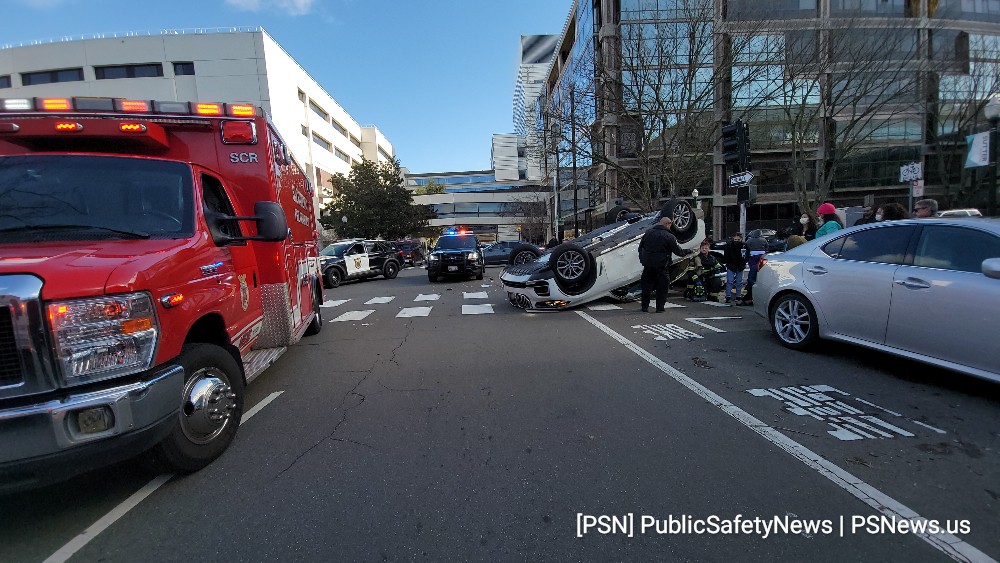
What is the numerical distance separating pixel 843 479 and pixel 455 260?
15.0m

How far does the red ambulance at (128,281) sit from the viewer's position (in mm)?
2150

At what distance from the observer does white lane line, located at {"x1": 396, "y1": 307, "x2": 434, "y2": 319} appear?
9.48 metres

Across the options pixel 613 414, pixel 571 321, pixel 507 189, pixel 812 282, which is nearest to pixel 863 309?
pixel 812 282

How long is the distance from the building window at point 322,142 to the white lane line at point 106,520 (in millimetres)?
48511

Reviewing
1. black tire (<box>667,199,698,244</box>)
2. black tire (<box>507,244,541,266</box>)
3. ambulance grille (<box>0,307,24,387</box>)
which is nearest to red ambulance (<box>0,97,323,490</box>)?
ambulance grille (<box>0,307,24,387</box>)

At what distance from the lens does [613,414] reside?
3.81 meters

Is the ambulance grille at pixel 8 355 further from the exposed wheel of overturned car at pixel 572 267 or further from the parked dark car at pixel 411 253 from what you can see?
the parked dark car at pixel 411 253

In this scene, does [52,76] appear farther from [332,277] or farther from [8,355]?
[8,355]

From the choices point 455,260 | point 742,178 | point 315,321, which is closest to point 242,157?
point 315,321

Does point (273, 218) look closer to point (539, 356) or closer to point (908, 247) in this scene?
point (539, 356)

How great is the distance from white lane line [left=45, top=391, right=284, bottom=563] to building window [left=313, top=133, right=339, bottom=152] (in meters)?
48.5

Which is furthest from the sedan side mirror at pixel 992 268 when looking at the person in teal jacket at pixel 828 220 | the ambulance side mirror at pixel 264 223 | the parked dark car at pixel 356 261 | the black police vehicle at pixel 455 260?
the parked dark car at pixel 356 261

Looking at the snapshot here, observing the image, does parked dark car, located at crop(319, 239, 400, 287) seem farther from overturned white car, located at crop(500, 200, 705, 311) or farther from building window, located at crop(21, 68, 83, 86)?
building window, located at crop(21, 68, 83, 86)

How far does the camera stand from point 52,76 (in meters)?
36.6
